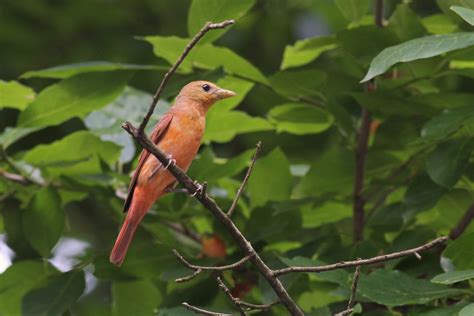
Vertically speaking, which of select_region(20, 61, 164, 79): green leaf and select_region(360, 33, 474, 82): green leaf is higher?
select_region(360, 33, 474, 82): green leaf

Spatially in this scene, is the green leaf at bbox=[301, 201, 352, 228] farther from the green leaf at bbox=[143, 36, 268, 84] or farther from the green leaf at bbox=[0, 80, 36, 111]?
the green leaf at bbox=[0, 80, 36, 111]

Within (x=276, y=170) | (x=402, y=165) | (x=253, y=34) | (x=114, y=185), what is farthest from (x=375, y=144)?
(x=253, y=34)

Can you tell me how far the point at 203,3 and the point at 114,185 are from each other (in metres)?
1.07

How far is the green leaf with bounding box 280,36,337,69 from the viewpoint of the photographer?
485 centimetres

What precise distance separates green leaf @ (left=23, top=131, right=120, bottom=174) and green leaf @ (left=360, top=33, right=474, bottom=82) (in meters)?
1.56

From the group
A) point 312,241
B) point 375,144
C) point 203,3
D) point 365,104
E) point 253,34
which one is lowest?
point 253,34

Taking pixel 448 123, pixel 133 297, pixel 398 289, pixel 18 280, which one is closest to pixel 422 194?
pixel 448 123

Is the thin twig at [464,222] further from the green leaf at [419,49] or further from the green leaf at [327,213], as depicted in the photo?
the green leaf at [419,49]

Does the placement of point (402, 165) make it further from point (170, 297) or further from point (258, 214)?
point (170, 297)

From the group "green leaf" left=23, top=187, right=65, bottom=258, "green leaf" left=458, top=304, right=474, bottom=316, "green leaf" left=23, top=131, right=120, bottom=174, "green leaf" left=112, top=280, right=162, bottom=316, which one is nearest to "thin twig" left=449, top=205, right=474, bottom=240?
"green leaf" left=458, top=304, right=474, bottom=316

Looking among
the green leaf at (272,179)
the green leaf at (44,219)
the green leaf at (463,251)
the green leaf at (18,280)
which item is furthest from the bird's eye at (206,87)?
the green leaf at (463,251)

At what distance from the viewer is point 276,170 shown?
4.93 m

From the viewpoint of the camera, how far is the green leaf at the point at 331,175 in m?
4.82

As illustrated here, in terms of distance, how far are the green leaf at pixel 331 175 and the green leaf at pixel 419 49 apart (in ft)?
3.51
